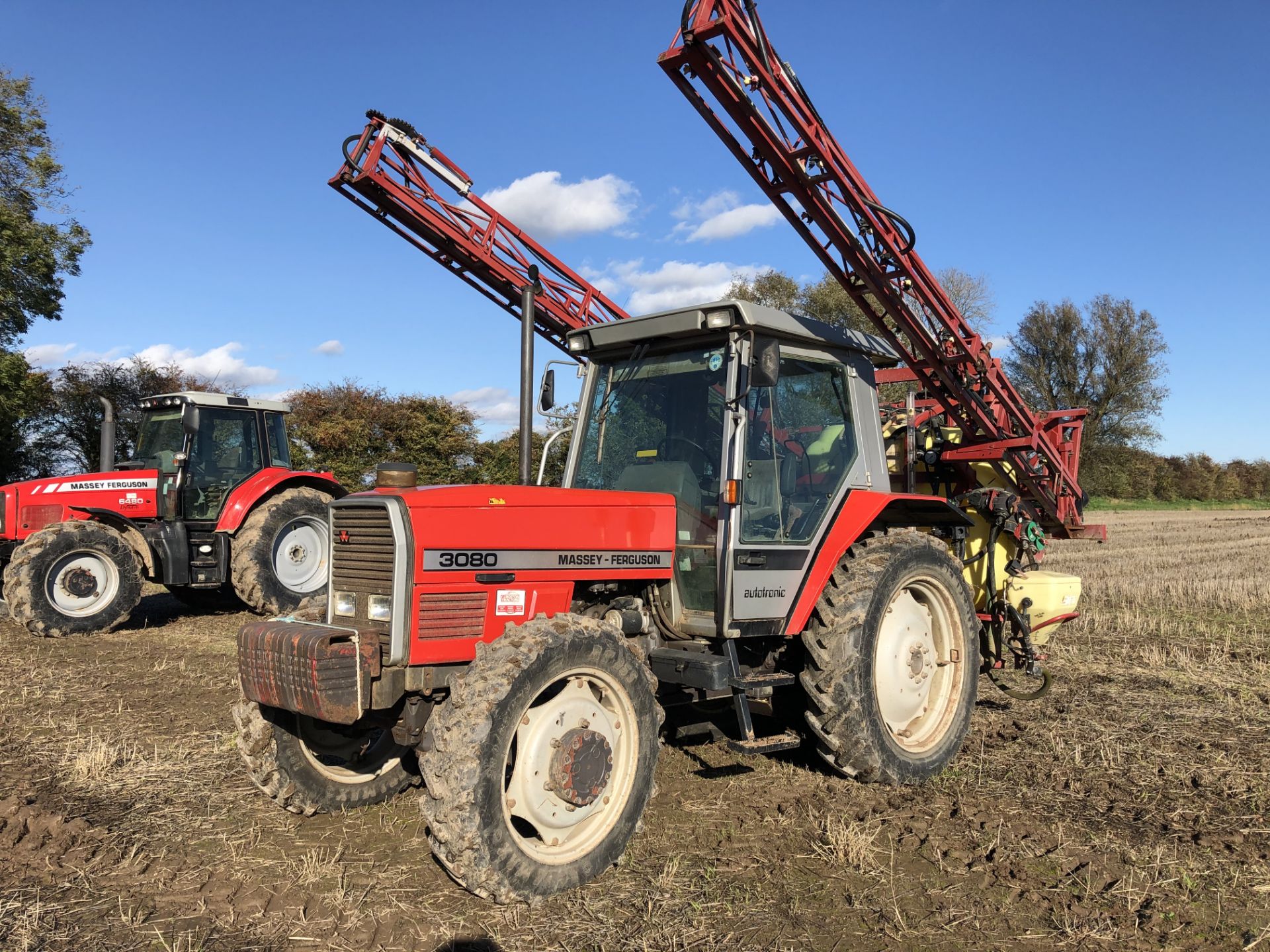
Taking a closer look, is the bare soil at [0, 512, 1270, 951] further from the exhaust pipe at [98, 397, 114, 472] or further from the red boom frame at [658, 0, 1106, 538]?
the exhaust pipe at [98, 397, 114, 472]

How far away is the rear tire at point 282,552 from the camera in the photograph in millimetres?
9672

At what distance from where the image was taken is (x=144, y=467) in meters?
10.1

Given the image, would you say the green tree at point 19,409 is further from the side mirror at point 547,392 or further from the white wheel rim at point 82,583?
the side mirror at point 547,392

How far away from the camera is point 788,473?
448cm

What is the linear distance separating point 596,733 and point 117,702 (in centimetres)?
443

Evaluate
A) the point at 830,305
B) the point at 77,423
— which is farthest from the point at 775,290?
the point at 77,423

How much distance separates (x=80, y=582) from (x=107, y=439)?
1.85 m

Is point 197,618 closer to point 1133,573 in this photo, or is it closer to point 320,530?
point 320,530

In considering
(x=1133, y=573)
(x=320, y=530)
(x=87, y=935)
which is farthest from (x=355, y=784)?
(x=1133, y=573)

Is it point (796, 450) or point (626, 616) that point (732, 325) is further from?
point (626, 616)

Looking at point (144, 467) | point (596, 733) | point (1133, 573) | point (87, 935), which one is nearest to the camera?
point (87, 935)

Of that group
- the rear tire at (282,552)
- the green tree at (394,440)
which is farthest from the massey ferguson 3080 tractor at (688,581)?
the green tree at (394,440)

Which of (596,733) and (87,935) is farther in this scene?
(596,733)

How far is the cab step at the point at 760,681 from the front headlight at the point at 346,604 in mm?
1616
